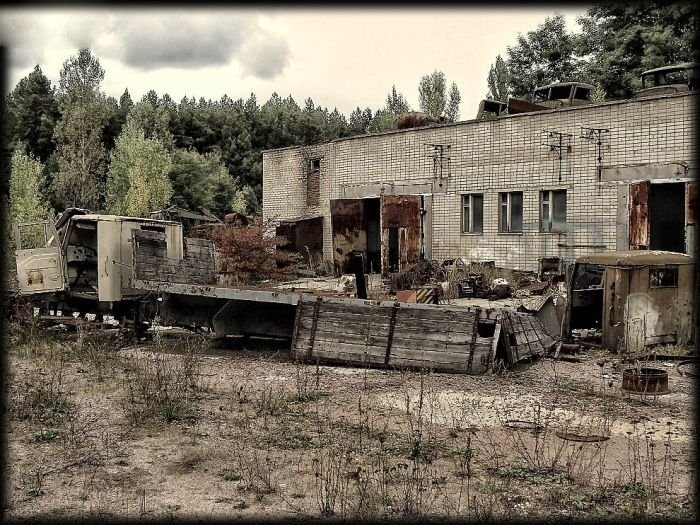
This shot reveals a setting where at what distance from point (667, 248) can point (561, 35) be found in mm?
27548

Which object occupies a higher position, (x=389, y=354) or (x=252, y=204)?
(x=252, y=204)

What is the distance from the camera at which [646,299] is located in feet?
34.5

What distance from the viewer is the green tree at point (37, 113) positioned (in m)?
41.1

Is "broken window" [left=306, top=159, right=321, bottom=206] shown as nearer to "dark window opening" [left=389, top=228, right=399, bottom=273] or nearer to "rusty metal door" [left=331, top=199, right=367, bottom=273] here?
"rusty metal door" [left=331, top=199, right=367, bottom=273]

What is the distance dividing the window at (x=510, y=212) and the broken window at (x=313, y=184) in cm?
806

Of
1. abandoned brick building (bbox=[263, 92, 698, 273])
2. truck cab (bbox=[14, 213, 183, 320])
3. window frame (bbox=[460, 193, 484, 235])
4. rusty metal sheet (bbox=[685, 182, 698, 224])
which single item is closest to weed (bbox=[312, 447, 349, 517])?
truck cab (bbox=[14, 213, 183, 320])

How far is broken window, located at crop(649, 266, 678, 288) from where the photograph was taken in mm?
10586

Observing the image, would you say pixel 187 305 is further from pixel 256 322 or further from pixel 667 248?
pixel 667 248

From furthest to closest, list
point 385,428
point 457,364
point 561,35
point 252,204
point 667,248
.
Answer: point 252,204 < point 561,35 < point 667,248 < point 457,364 < point 385,428

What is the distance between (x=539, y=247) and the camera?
18.1 m

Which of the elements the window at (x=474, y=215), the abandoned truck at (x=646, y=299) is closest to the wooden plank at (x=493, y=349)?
the abandoned truck at (x=646, y=299)

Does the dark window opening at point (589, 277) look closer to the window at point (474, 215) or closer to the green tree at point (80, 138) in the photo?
Result: the window at point (474, 215)

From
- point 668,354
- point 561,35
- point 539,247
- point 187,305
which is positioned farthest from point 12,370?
point 561,35

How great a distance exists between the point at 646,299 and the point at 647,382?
2925 millimetres
